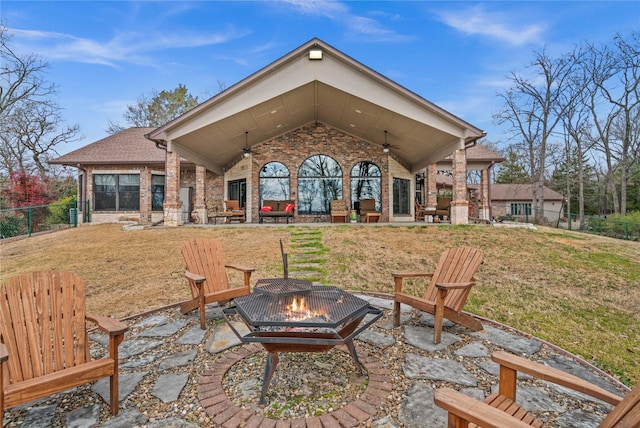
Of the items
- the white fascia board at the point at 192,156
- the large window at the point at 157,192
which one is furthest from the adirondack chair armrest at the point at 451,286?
the large window at the point at 157,192

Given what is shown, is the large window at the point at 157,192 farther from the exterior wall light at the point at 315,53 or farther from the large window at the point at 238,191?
the exterior wall light at the point at 315,53

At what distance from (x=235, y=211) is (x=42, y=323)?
30.5 feet

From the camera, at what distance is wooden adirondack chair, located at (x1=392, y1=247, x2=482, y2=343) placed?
2877 mm

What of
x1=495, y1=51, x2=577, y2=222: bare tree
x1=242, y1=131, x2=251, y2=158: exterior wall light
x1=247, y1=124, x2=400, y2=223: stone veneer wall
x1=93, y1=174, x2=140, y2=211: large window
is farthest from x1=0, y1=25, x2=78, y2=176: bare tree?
x1=495, y1=51, x2=577, y2=222: bare tree

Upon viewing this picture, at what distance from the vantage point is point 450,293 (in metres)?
3.26

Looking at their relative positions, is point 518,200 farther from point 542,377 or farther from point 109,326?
point 109,326

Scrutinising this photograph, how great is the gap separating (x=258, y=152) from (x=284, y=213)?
10.8 ft

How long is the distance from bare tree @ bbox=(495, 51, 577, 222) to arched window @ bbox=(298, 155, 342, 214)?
1150 cm

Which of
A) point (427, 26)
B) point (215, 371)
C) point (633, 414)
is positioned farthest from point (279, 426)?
point (427, 26)

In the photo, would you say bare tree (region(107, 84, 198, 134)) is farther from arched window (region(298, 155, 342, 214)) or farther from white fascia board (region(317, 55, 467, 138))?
white fascia board (region(317, 55, 467, 138))

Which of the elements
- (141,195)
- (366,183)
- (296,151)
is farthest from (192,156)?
(366,183)

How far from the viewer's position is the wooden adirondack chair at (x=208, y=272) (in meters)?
3.41

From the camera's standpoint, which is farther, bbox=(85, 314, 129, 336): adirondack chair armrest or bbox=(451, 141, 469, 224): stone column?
bbox=(451, 141, 469, 224): stone column

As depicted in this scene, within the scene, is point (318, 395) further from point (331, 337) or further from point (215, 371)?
point (215, 371)
